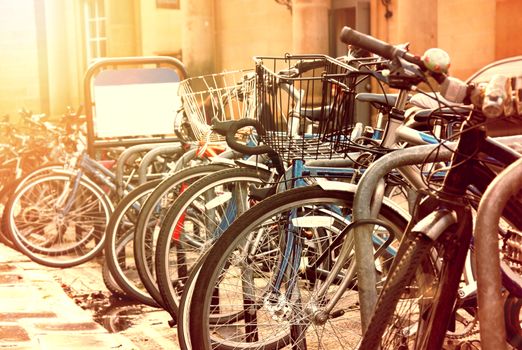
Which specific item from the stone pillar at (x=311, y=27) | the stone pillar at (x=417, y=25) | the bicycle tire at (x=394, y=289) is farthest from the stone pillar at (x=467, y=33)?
the bicycle tire at (x=394, y=289)

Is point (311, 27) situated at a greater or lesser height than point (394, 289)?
greater

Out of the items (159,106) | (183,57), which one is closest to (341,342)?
(159,106)

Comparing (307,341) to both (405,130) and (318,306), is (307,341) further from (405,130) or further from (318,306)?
(405,130)

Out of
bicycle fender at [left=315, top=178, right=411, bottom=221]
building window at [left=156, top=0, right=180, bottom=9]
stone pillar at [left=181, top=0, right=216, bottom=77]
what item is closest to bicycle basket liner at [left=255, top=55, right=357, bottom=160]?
bicycle fender at [left=315, top=178, right=411, bottom=221]

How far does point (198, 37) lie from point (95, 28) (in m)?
4.82

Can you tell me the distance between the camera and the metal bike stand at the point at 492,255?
254 centimetres

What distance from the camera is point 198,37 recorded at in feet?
55.8

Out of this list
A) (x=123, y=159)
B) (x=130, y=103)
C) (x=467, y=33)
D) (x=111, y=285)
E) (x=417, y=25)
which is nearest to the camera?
(x=111, y=285)

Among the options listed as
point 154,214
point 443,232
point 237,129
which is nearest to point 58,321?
point 154,214

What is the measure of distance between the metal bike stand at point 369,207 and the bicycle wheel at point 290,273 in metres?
0.06

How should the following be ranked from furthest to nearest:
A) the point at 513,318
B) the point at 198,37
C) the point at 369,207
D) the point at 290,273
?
the point at 198,37
the point at 290,273
the point at 513,318
the point at 369,207

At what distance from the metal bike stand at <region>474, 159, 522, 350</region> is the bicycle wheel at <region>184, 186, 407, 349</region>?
96 centimetres

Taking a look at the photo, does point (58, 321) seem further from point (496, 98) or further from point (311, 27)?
point (311, 27)

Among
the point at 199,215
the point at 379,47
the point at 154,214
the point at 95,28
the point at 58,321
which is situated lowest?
the point at 58,321
